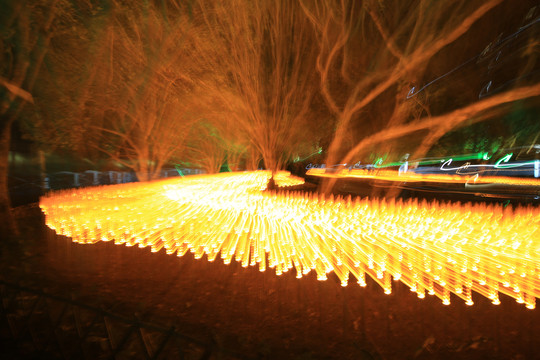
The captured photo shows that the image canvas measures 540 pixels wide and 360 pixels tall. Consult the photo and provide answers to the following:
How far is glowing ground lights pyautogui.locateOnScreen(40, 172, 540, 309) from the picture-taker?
4188 mm

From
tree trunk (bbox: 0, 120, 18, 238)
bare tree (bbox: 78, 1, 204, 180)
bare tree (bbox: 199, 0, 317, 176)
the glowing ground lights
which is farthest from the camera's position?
bare tree (bbox: 78, 1, 204, 180)

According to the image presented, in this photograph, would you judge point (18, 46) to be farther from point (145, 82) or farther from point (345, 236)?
point (345, 236)

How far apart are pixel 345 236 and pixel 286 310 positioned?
105 inches

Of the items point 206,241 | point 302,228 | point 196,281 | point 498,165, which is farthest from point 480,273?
point 498,165

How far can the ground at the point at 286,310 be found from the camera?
297cm

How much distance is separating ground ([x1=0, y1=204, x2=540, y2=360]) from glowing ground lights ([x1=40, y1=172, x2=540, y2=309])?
0.67 feet

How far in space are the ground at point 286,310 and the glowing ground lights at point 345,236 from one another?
20 cm

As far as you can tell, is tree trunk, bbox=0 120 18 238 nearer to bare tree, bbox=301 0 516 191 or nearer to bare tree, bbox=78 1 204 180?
bare tree, bbox=78 1 204 180

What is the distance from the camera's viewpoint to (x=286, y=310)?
11.8 feet

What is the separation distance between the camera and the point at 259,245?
18.0ft

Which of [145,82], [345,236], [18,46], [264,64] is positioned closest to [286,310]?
[345,236]

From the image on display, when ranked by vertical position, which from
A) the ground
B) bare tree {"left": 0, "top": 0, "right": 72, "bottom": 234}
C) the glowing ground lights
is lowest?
the ground

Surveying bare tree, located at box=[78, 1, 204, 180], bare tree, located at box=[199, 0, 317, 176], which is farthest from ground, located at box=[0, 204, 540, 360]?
bare tree, located at box=[78, 1, 204, 180]

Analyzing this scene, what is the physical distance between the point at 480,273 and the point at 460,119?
15.8 feet
